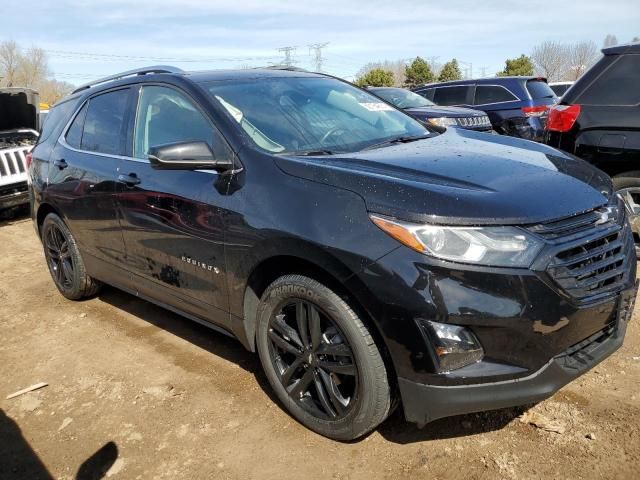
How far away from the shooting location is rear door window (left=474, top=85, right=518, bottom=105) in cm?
1055

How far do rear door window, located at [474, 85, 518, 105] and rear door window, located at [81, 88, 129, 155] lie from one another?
8320 mm

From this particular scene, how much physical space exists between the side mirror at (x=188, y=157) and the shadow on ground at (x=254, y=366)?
1.31 meters

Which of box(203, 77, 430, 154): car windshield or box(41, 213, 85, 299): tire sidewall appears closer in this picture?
box(203, 77, 430, 154): car windshield

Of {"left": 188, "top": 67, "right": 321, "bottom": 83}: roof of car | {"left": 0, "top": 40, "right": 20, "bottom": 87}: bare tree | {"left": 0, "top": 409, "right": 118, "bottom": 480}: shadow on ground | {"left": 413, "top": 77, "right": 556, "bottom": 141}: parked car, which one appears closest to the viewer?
{"left": 0, "top": 409, "right": 118, "bottom": 480}: shadow on ground

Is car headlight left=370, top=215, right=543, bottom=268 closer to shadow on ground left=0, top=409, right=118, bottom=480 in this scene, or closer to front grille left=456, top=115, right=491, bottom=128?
shadow on ground left=0, top=409, right=118, bottom=480

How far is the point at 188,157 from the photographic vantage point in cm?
282

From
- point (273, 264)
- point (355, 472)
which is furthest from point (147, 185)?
point (355, 472)

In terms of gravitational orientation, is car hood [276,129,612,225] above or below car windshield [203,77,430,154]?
below

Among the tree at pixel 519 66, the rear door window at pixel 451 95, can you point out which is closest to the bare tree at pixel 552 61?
the tree at pixel 519 66

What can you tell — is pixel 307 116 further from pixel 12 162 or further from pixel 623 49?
pixel 12 162

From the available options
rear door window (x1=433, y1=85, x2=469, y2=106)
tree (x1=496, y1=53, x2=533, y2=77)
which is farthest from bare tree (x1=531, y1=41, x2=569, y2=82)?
rear door window (x1=433, y1=85, x2=469, y2=106)

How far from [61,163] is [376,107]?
2.43 metres

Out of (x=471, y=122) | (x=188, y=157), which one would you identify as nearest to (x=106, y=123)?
(x=188, y=157)

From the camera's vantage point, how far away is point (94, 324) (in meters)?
4.39
